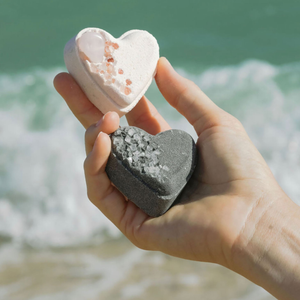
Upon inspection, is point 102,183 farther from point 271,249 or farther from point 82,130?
point 82,130

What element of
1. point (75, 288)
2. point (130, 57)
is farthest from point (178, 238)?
point (75, 288)

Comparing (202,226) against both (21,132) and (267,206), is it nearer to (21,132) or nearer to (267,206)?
(267,206)

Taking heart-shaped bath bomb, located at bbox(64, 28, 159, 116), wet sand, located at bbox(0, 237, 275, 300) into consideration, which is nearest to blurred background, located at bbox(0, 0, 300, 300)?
wet sand, located at bbox(0, 237, 275, 300)

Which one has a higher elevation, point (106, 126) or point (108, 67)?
point (108, 67)

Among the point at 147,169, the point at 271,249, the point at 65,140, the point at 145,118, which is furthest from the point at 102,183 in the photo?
the point at 65,140

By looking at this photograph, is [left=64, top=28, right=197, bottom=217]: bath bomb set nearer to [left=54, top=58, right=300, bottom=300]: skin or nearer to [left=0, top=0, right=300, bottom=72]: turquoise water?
[left=54, top=58, right=300, bottom=300]: skin
